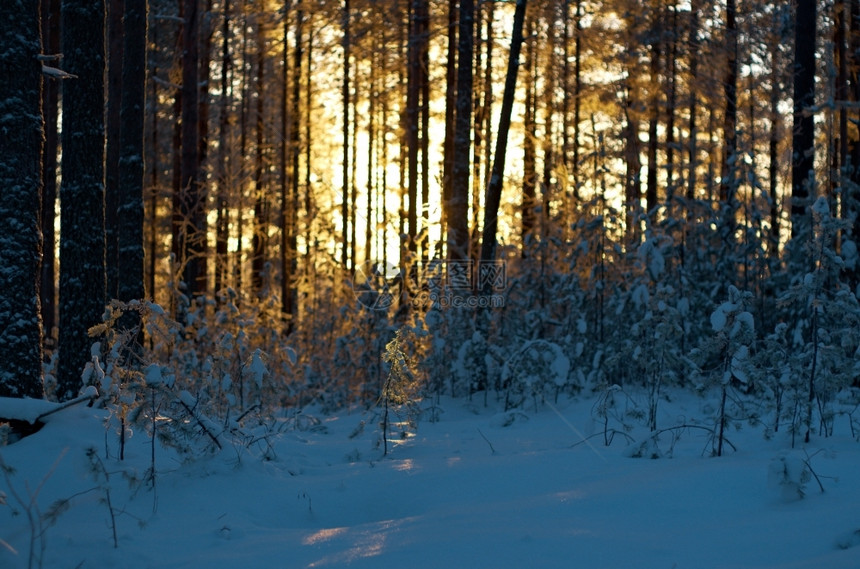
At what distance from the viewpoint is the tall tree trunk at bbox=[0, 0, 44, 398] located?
5293 millimetres

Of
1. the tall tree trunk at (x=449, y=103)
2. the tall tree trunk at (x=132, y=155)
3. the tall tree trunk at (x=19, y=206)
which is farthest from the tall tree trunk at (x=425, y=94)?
the tall tree trunk at (x=19, y=206)

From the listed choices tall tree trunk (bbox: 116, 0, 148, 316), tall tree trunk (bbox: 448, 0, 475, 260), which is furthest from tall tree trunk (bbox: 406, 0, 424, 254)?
tall tree trunk (bbox: 116, 0, 148, 316)

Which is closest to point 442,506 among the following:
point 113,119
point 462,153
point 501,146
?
point 501,146

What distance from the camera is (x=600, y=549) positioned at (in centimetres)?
325

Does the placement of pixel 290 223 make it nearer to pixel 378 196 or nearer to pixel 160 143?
pixel 160 143

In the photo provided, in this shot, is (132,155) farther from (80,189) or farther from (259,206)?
(259,206)

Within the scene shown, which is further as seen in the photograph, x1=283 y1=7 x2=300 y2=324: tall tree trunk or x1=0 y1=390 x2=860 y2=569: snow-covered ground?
x1=283 y1=7 x2=300 y2=324: tall tree trunk

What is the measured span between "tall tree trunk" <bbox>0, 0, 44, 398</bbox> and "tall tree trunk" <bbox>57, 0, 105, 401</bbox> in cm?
107

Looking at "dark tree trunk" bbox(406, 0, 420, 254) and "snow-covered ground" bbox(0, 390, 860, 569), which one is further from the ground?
"dark tree trunk" bbox(406, 0, 420, 254)

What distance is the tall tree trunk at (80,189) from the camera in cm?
653

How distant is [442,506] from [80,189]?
14.3 ft

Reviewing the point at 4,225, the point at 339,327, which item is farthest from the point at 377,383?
the point at 4,225

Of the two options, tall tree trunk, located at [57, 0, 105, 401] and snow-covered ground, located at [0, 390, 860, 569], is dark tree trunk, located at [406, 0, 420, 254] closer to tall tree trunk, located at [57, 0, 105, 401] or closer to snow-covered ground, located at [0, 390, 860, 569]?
tall tree trunk, located at [57, 0, 105, 401]

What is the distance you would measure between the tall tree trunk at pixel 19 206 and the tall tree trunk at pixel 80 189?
3.52 ft
